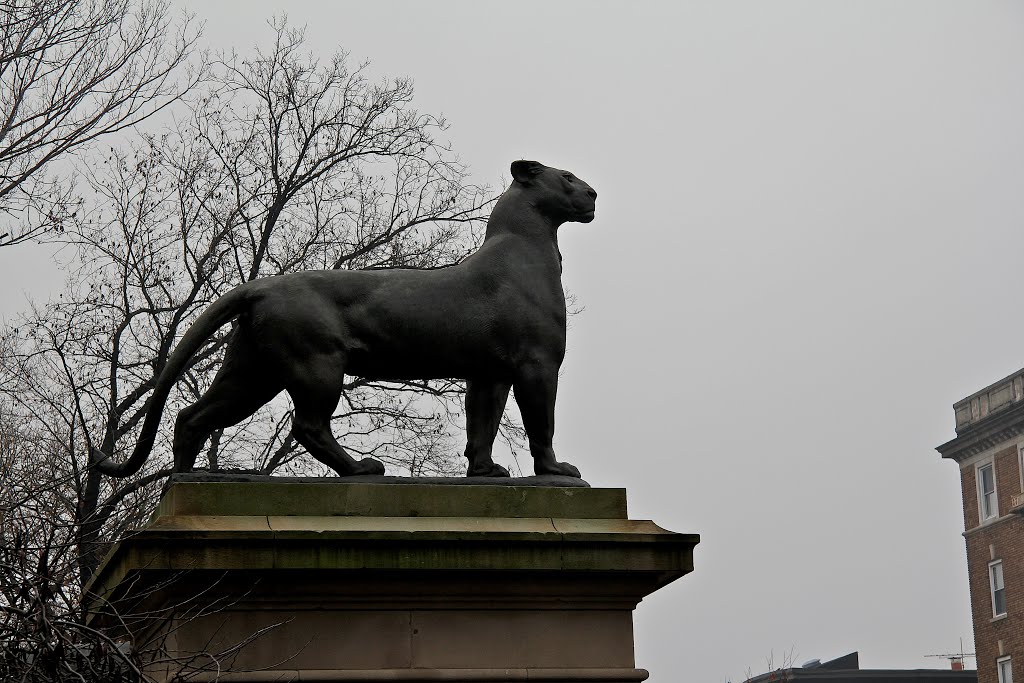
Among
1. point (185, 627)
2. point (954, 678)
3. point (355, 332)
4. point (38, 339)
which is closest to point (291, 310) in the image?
point (355, 332)

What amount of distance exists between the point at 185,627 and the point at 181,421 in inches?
50.5

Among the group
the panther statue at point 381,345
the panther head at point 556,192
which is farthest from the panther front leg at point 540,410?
the panther head at point 556,192

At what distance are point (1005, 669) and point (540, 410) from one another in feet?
118

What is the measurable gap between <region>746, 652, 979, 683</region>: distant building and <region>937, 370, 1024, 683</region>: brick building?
5.69m

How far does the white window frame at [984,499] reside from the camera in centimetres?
4156

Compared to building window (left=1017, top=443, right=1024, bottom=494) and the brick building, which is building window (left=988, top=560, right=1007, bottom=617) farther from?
building window (left=1017, top=443, right=1024, bottom=494)

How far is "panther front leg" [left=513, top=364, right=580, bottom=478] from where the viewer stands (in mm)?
7480

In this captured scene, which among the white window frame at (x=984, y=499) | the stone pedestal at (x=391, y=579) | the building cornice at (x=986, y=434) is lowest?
the stone pedestal at (x=391, y=579)

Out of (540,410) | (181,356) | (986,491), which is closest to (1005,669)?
(986,491)

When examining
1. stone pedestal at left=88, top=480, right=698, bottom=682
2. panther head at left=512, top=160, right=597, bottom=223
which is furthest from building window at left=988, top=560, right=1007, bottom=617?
stone pedestal at left=88, top=480, right=698, bottom=682

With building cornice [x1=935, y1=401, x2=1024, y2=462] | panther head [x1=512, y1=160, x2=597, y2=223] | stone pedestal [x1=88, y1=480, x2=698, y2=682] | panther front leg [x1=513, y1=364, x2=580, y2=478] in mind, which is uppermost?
building cornice [x1=935, y1=401, x2=1024, y2=462]

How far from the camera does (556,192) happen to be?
7.98m

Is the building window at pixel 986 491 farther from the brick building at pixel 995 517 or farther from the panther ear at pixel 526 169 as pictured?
the panther ear at pixel 526 169

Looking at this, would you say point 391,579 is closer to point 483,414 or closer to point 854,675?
point 483,414
